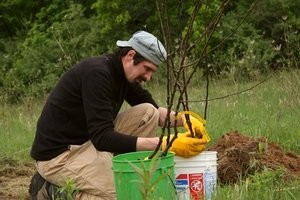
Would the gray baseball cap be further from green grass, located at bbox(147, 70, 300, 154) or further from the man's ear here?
green grass, located at bbox(147, 70, 300, 154)

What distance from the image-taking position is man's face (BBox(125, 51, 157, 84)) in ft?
12.9

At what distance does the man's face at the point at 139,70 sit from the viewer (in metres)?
3.94

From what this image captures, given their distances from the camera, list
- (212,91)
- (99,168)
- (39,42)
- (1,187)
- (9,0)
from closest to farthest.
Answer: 1. (99,168)
2. (1,187)
3. (212,91)
4. (39,42)
5. (9,0)

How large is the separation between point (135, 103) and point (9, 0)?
635 inches

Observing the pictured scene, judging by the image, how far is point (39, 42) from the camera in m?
17.0

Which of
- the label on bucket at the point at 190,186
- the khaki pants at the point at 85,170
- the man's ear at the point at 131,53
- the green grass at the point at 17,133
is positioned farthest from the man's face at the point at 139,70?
the green grass at the point at 17,133

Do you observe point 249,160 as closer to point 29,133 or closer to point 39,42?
point 29,133

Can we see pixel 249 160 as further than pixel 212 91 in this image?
No

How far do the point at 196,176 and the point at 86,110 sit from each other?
77 centimetres

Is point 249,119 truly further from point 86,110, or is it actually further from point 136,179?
point 136,179

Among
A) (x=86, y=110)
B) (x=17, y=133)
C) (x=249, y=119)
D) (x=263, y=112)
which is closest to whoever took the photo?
(x=86, y=110)

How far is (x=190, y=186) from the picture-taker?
140 inches

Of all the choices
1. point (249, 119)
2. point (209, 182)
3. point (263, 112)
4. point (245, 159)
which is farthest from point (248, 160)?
point (263, 112)

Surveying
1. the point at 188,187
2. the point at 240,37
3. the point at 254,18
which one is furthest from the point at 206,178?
the point at 254,18
